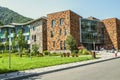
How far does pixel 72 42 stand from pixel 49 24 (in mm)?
13573

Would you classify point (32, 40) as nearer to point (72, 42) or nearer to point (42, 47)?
point (42, 47)

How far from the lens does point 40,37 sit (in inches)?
2655

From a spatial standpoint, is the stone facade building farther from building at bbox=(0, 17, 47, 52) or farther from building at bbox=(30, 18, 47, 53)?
building at bbox=(0, 17, 47, 52)

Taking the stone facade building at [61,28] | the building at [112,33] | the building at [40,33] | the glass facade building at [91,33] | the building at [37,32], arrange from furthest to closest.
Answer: the building at [112,33], the building at [37,32], the building at [40,33], the glass facade building at [91,33], the stone facade building at [61,28]

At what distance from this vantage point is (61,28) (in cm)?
6344

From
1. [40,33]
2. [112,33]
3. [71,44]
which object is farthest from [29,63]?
[112,33]

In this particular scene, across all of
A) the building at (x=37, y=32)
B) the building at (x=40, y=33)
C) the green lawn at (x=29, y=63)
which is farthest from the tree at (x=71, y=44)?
the green lawn at (x=29, y=63)

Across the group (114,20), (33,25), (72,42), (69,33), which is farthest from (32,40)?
(114,20)

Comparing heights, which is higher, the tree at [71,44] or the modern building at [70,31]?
the modern building at [70,31]

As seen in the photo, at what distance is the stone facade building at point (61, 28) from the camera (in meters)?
62.0

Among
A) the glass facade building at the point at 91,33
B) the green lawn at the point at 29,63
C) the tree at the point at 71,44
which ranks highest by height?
the glass facade building at the point at 91,33

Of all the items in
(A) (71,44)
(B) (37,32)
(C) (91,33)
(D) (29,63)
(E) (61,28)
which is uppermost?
(E) (61,28)

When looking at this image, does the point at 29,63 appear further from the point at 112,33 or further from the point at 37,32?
the point at 112,33

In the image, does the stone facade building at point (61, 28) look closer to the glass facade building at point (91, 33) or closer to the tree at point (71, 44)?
the glass facade building at point (91, 33)
